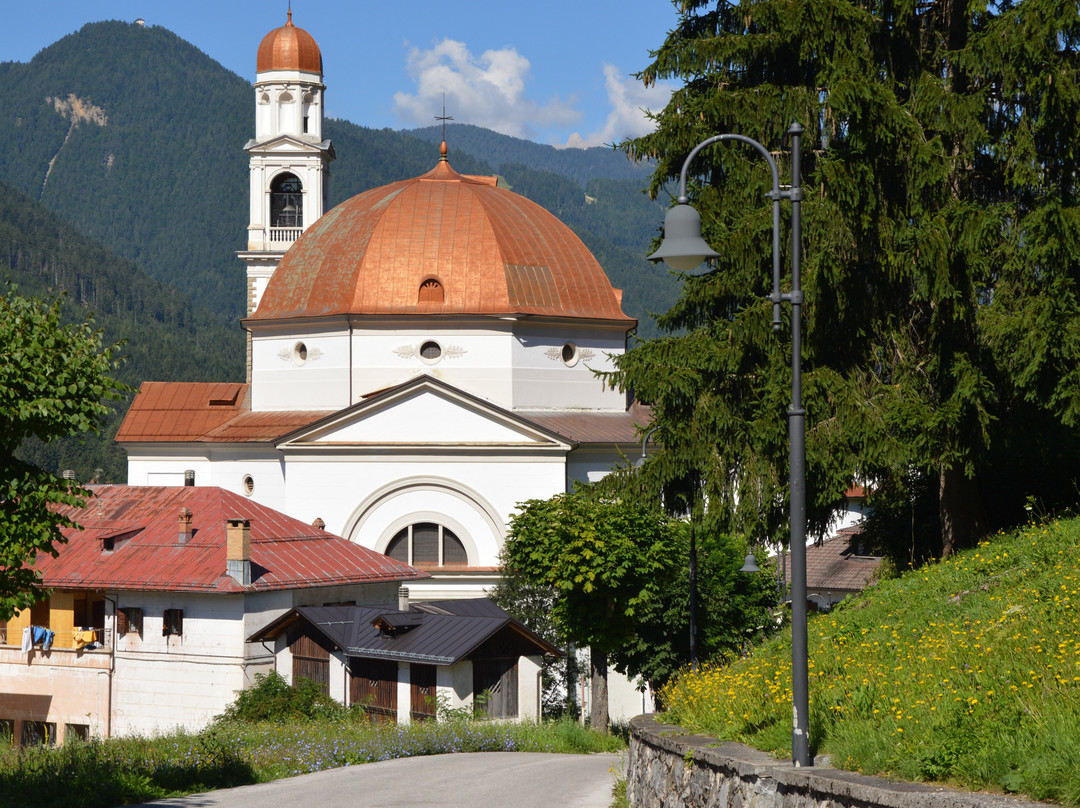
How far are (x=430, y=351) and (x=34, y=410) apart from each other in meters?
27.8

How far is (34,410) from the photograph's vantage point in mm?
12648

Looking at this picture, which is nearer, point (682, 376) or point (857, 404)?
point (857, 404)

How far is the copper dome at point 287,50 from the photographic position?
49.6 m

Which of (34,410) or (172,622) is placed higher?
(34,410)

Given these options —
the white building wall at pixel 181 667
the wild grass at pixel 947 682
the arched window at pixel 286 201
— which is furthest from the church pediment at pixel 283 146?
the wild grass at pixel 947 682

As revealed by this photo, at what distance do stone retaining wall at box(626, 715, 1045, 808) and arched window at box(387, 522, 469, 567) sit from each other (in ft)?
79.5

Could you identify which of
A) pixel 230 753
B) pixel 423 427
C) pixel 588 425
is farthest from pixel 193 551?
pixel 230 753

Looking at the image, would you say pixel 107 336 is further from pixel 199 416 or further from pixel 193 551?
pixel 193 551

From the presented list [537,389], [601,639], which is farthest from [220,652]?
[537,389]

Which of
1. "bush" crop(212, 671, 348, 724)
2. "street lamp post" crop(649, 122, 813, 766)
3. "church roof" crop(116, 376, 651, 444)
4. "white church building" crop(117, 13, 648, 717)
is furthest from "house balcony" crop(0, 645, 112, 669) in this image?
"street lamp post" crop(649, 122, 813, 766)

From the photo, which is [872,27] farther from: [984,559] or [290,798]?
[290,798]

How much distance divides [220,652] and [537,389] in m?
14.3

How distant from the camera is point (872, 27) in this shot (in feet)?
55.8

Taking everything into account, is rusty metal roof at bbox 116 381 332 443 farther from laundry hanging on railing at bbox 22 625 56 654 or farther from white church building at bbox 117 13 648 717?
laundry hanging on railing at bbox 22 625 56 654
